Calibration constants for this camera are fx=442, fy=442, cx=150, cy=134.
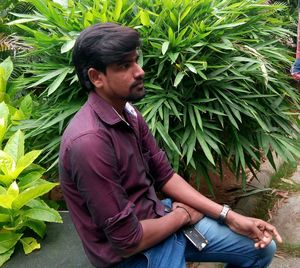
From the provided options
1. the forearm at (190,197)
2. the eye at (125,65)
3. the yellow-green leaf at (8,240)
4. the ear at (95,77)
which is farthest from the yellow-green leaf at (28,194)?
the eye at (125,65)

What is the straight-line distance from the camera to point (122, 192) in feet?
5.84

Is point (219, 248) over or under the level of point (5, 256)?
over

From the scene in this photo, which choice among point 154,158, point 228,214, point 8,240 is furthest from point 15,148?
point 228,214

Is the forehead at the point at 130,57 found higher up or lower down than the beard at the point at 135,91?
higher up

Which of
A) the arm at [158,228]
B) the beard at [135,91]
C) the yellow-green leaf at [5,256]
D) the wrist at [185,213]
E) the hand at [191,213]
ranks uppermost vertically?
the beard at [135,91]

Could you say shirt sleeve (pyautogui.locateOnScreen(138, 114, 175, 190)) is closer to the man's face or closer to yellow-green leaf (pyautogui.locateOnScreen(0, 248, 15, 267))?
the man's face

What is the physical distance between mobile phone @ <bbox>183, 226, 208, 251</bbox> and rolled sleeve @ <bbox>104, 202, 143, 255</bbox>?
14.1 inches

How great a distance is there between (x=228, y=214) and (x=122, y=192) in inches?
24.2

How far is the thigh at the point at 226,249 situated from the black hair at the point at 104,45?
2.99ft

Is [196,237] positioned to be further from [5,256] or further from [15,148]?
[15,148]

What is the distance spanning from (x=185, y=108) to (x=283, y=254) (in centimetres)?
124

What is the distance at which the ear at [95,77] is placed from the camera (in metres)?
1.83

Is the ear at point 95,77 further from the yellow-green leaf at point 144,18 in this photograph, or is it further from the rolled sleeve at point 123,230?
the yellow-green leaf at point 144,18

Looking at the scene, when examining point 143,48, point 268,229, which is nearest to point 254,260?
point 268,229
